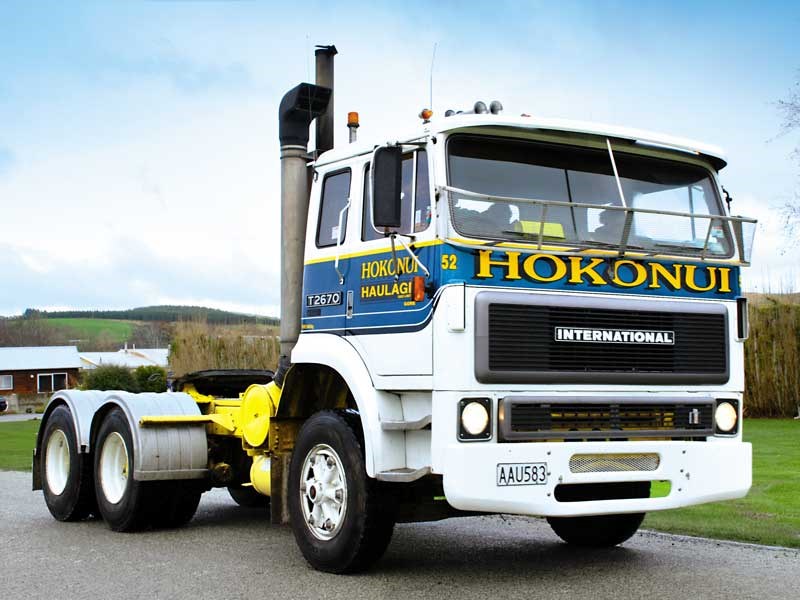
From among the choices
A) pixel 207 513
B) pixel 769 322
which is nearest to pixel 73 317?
pixel 769 322

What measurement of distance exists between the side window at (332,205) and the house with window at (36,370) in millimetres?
81720

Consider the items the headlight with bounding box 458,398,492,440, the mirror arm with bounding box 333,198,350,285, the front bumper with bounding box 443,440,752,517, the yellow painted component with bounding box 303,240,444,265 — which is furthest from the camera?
the mirror arm with bounding box 333,198,350,285

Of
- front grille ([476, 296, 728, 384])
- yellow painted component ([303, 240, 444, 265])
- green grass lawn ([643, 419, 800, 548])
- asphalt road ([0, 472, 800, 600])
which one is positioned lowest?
asphalt road ([0, 472, 800, 600])

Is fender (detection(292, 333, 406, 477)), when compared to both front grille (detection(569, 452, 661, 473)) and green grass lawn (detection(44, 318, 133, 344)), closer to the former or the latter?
front grille (detection(569, 452, 661, 473))

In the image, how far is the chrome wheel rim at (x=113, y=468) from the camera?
10.3 m

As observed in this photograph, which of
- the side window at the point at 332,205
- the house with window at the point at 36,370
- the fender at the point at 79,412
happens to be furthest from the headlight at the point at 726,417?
the house with window at the point at 36,370

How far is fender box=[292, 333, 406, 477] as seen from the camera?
7.47 meters

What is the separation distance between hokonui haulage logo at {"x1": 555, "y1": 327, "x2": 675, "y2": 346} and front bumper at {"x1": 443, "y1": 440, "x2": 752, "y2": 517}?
68cm

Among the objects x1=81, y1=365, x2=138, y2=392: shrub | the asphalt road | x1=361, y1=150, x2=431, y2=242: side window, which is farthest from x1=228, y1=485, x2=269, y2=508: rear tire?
x1=81, y1=365, x2=138, y2=392: shrub

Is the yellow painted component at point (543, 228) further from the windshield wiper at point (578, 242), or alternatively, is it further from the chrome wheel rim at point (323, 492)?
the chrome wheel rim at point (323, 492)

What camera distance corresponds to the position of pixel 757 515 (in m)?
10.6

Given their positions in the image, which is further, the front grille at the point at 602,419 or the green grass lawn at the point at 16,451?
the green grass lawn at the point at 16,451

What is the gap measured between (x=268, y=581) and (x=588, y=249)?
10.3 feet

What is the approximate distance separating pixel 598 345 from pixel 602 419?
49 centimetres
